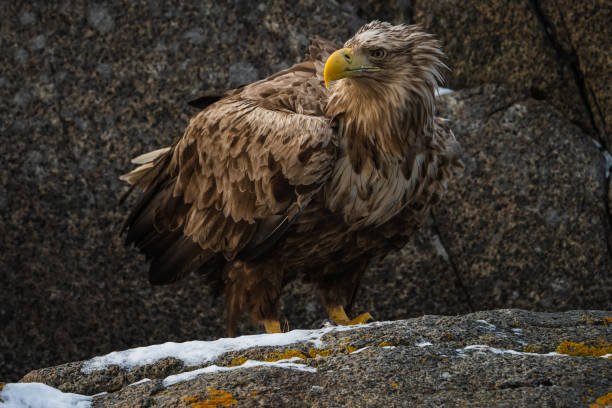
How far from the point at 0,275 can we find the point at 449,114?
3.71m

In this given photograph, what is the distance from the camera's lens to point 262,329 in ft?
18.4

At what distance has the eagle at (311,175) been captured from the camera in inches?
163

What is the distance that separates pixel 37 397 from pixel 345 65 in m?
2.26

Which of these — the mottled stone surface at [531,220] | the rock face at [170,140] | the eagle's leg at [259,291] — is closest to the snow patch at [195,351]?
the eagle's leg at [259,291]

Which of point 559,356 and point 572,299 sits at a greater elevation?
point 559,356

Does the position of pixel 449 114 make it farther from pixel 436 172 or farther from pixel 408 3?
pixel 436 172

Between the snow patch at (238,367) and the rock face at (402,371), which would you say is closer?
the rock face at (402,371)

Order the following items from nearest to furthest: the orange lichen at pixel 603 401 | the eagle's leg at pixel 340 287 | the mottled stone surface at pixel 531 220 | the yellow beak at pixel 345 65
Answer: the orange lichen at pixel 603 401, the yellow beak at pixel 345 65, the eagle's leg at pixel 340 287, the mottled stone surface at pixel 531 220

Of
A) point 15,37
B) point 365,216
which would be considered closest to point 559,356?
point 365,216

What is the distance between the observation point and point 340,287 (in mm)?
4812

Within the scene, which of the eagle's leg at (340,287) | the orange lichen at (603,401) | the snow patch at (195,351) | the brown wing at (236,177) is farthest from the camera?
the eagle's leg at (340,287)

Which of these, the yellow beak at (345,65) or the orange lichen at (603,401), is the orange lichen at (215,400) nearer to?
the orange lichen at (603,401)

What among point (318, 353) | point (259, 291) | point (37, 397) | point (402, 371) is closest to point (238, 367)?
point (318, 353)

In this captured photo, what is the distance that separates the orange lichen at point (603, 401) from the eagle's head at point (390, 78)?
2.20 meters
